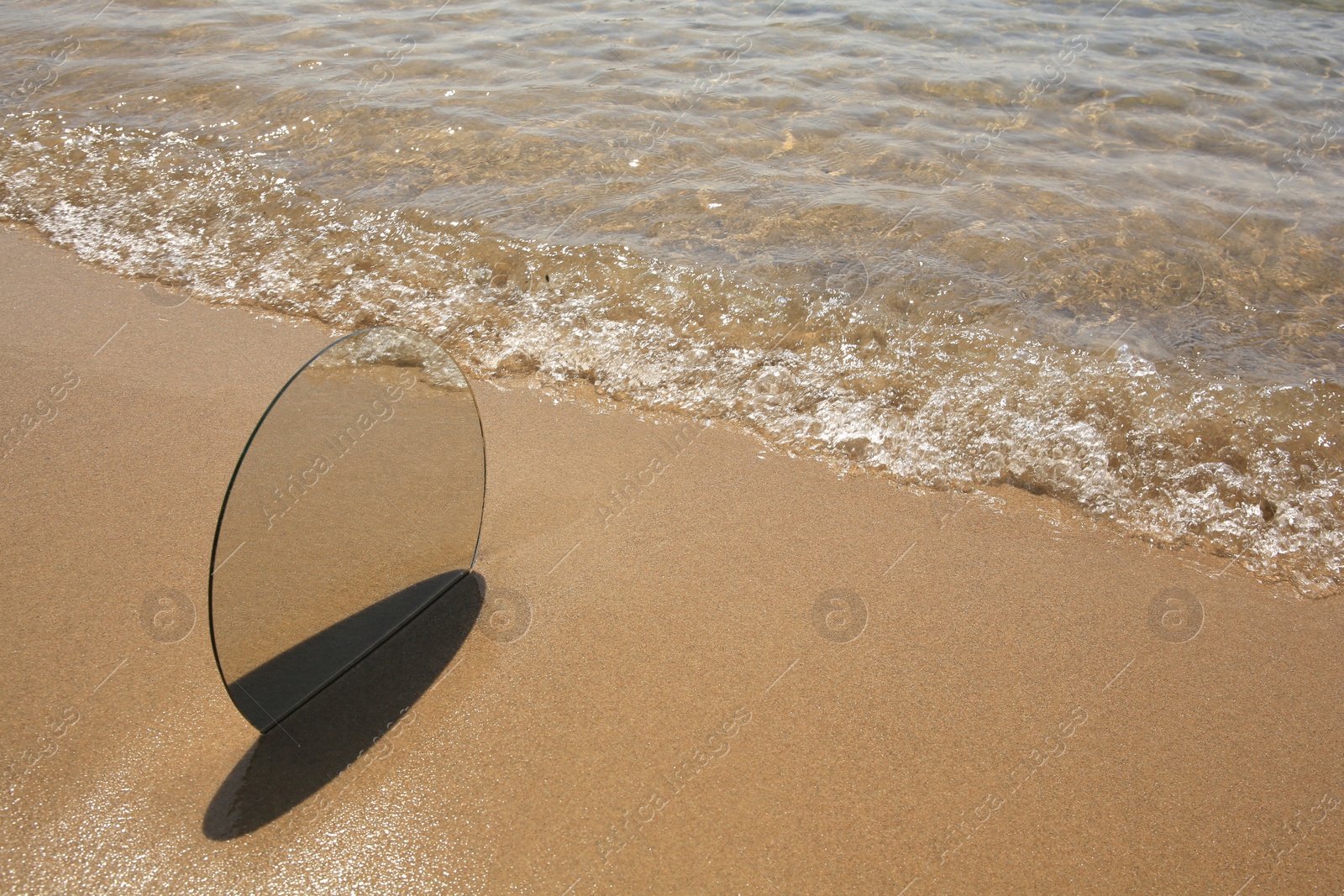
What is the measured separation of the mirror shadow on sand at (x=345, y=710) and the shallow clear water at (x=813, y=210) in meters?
1.50

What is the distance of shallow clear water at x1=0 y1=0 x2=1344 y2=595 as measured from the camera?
11.6 feet

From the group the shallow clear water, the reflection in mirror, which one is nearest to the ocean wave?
the shallow clear water

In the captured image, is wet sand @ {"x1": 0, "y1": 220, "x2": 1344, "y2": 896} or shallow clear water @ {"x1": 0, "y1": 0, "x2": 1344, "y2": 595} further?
shallow clear water @ {"x1": 0, "y1": 0, "x2": 1344, "y2": 595}

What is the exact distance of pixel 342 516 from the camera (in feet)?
Result: 7.23

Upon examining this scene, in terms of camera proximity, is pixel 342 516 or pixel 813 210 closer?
pixel 342 516

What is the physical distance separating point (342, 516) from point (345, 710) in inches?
21.8

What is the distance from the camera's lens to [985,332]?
404cm

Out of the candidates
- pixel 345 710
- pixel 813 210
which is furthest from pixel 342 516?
pixel 813 210

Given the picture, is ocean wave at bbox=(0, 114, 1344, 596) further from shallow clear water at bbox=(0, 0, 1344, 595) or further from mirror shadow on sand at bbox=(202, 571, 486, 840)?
mirror shadow on sand at bbox=(202, 571, 486, 840)

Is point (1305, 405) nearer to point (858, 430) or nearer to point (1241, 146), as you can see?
point (858, 430)

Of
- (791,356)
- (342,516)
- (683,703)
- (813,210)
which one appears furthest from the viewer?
(813,210)

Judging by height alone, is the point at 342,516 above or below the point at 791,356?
above

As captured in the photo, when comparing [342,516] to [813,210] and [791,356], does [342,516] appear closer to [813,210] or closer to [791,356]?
[791,356]

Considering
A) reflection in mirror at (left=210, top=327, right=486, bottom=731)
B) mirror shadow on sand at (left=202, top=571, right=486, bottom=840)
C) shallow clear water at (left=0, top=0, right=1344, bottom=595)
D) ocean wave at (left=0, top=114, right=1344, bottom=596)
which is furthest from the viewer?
shallow clear water at (left=0, top=0, right=1344, bottom=595)
